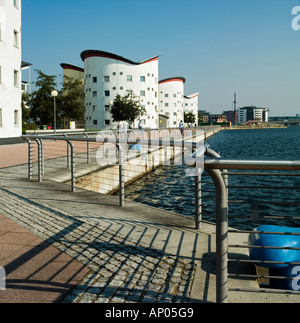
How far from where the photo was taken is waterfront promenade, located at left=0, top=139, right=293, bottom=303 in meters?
2.99

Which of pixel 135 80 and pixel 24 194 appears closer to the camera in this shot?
pixel 24 194

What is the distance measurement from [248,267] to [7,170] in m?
9.73

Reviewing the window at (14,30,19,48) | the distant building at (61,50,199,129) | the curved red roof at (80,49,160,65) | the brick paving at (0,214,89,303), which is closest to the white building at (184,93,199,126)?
the distant building at (61,50,199,129)

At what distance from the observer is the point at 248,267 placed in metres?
3.64

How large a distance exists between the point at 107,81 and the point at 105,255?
87146 millimetres

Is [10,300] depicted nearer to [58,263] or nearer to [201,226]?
[58,263]

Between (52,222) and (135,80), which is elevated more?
(135,80)

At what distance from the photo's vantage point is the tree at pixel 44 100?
62.2 m

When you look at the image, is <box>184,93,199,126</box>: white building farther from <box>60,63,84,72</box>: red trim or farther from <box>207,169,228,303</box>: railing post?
<box>207,169,228,303</box>: railing post

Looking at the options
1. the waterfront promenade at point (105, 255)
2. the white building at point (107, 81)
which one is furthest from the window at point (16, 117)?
the white building at point (107, 81)

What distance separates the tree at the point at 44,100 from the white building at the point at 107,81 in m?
22.2

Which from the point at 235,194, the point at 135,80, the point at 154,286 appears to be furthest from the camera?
the point at 135,80

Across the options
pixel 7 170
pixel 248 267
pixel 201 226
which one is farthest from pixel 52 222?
pixel 7 170

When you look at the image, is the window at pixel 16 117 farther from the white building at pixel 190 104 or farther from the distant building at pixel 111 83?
the white building at pixel 190 104
